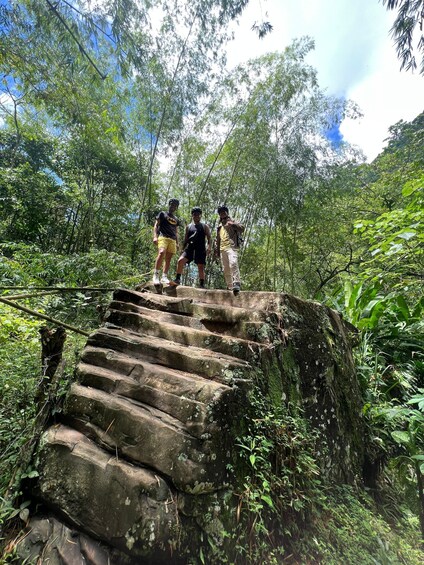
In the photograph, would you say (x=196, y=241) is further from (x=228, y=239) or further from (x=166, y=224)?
(x=228, y=239)

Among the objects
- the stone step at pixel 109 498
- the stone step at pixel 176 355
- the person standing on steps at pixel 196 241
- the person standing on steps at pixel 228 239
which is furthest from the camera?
the person standing on steps at pixel 196 241

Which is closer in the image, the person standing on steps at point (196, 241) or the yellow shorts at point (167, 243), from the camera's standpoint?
the yellow shorts at point (167, 243)

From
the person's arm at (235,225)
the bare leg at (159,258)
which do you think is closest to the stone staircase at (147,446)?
the bare leg at (159,258)

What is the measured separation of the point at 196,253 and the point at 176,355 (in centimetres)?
228

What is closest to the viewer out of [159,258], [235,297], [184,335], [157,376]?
[157,376]

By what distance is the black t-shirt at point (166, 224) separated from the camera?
4.04m

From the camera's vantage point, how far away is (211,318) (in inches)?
117

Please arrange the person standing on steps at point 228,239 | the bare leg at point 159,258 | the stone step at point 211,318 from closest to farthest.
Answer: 1. the stone step at point 211,318
2. the person standing on steps at point 228,239
3. the bare leg at point 159,258

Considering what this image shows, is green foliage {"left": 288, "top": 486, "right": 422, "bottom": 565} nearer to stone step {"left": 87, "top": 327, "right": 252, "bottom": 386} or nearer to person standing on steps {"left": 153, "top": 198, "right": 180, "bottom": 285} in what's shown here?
stone step {"left": 87, "top": 327, "right": 252, "bottom": 386}

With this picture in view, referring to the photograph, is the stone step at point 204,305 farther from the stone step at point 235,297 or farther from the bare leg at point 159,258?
the bare leg at point 159,258

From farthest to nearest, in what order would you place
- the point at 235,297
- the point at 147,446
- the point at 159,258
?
the point at 159,258, the point at 235,297, the point at 147,446

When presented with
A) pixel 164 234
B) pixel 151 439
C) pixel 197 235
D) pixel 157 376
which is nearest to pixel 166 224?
pixel 164 234

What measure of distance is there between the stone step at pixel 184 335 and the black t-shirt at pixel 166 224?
4.70 ft

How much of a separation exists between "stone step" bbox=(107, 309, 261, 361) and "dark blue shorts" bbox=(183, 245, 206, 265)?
1473 mm
